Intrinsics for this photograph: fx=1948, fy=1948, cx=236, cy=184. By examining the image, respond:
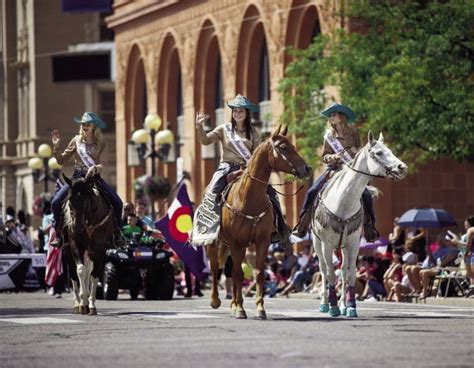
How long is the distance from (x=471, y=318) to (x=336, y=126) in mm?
3321

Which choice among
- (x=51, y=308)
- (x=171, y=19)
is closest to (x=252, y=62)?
(x=171, y=19)

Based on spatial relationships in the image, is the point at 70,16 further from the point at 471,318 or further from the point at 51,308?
the point at 471,318

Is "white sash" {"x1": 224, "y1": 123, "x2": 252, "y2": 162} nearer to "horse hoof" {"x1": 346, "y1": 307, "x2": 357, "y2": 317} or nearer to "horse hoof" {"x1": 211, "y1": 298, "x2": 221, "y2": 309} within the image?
"horse hoof" {"x1": 346, "y1": 307, "x2": 357, "y2": 317}

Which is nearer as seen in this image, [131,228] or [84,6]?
[131,228]

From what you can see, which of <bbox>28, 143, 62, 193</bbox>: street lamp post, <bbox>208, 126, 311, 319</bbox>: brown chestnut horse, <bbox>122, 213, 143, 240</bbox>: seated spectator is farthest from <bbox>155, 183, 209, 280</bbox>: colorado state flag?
<bbox>28, 143, 62, 193</bbox>: street lamp post

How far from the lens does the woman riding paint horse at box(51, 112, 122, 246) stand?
26.0 meters

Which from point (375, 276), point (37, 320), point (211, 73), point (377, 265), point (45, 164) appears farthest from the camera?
point (45, 164)

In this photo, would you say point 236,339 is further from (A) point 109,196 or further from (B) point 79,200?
Answer: (A) point 109,196

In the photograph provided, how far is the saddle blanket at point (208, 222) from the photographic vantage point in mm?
24359

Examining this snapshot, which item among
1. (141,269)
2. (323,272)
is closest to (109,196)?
(323,272)

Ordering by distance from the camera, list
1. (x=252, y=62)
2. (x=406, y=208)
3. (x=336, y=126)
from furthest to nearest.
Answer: (x=252, y=62), (x=406, y=208), (x=336, y=126)

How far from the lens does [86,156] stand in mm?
26031

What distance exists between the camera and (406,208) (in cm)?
5188

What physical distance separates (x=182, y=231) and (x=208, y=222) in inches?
411
